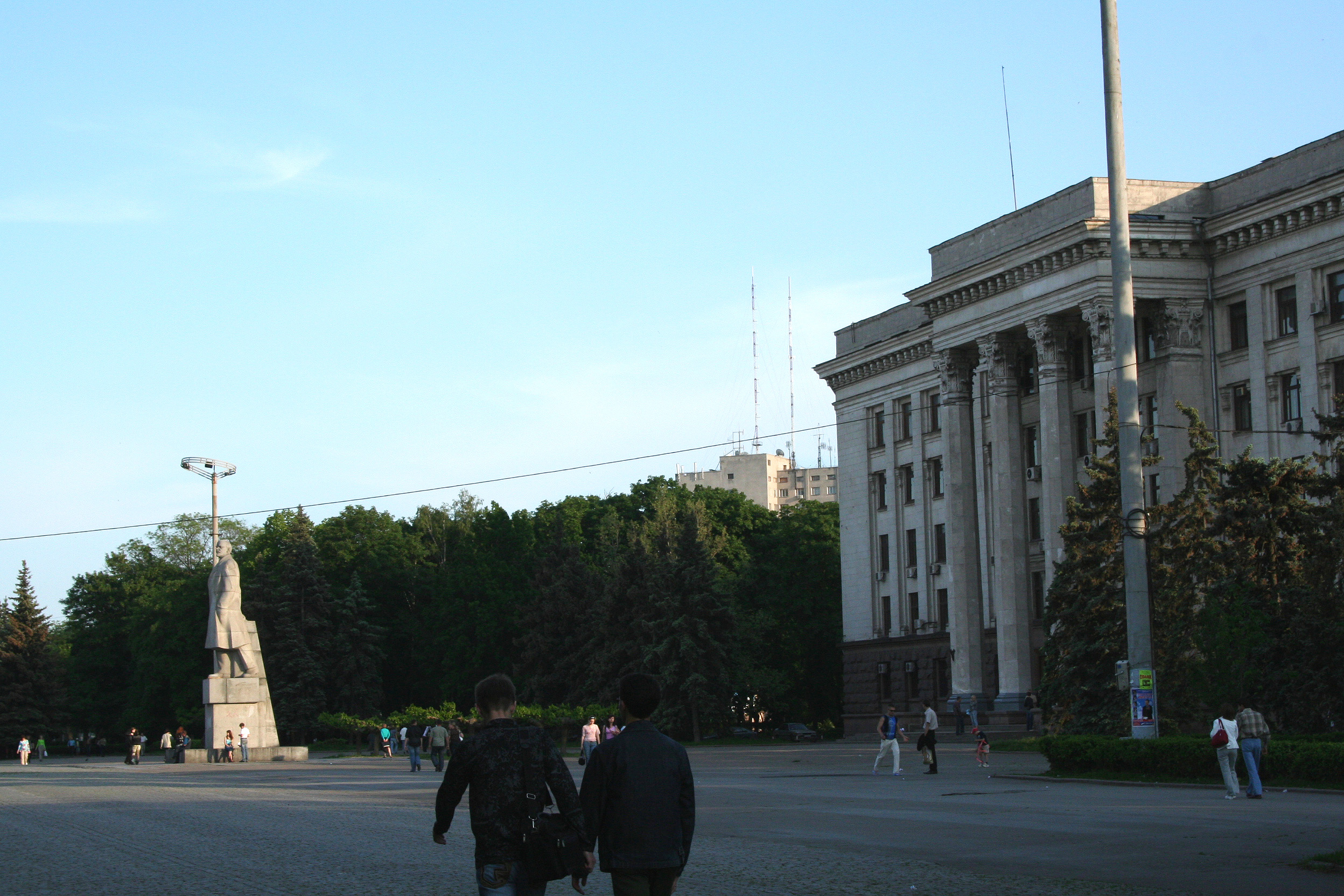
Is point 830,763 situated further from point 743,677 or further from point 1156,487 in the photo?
point 743,677

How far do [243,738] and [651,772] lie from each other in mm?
49287

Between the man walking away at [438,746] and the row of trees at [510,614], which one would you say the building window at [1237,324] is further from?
the man walking away at [438,746]

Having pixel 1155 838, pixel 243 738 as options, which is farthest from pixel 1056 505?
pixel 1155 838

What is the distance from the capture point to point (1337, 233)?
44000mm

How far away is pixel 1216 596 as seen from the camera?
3388cm

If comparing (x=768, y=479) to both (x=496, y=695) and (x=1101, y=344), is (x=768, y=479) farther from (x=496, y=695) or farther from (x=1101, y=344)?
(x=496, y=695)

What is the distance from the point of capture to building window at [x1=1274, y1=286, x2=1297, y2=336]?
46469 millimetres

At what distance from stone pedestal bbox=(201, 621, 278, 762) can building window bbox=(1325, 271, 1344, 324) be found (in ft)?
128

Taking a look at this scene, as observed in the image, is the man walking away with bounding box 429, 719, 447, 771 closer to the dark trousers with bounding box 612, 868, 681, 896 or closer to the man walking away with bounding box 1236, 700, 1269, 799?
the man walking away with bounding box 1236, 700, 1269, 799

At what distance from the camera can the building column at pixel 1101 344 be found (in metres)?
49.1

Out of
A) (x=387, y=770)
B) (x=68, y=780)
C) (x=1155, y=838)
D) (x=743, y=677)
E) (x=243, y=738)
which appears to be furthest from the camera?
(x=743, y=677)

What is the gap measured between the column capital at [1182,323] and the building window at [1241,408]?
1.96 meters

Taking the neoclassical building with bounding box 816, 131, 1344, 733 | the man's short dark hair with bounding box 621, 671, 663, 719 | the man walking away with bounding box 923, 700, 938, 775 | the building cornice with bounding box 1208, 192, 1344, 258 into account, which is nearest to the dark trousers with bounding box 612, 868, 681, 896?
the man's short dark hair with bounding box 621, 671, 663, 719

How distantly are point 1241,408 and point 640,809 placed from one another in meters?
45.7
